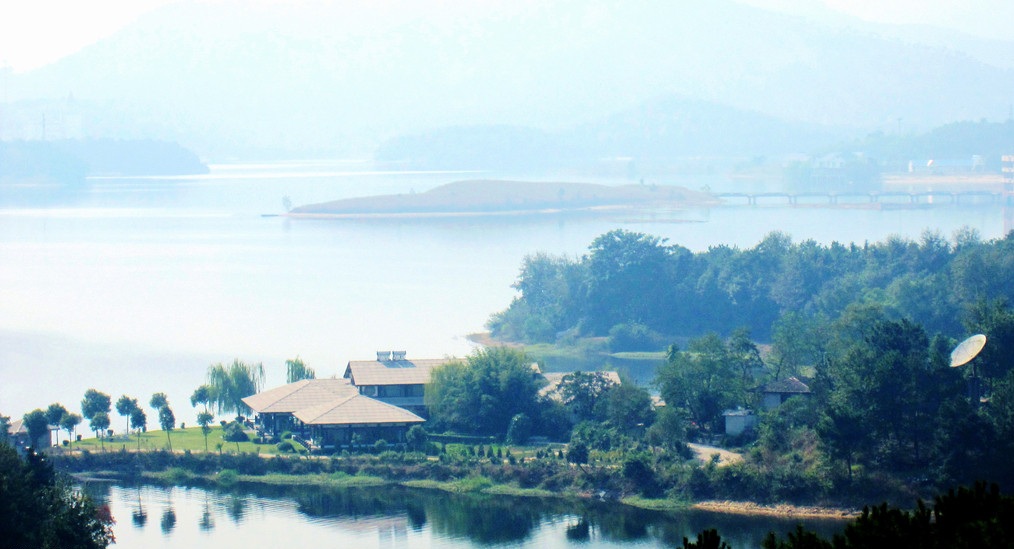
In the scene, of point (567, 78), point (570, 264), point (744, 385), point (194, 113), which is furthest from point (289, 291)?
point (567, 78)

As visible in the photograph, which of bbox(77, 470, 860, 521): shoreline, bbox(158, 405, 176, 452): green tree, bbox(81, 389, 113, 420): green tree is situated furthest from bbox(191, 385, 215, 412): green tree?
bbox(77, 470, 860, 521): shoreline

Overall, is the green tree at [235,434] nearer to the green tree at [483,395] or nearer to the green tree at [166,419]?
the green tree at [166,419]

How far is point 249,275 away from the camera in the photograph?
1478 inches

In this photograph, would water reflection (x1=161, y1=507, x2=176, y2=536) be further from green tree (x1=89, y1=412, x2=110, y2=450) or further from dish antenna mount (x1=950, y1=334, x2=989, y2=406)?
dish antenna mount (x1=950, y1=334, x2=989, y2=406)

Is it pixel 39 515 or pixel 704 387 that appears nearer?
pixel 39 515

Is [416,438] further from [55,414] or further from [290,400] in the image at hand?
[55,414]

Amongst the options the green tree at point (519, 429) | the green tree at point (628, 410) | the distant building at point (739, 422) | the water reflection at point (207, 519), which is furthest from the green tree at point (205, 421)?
the distant building at point (739, 422)

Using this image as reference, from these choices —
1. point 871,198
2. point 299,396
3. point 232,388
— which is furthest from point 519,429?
point 871,198

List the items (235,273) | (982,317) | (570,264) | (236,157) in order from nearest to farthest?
(982,317)
(570,264)
(235,273)
(236,157)

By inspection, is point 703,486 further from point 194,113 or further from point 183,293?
point 194,113

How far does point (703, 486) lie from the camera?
1444 centimetres

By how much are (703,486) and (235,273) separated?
25107 mm

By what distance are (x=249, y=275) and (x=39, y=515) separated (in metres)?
26.9

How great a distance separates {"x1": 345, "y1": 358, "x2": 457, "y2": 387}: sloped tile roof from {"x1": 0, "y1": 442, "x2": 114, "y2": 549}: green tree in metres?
5.77
